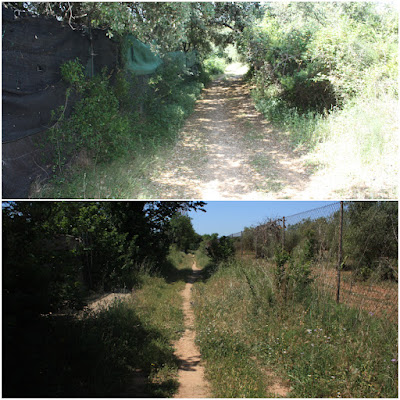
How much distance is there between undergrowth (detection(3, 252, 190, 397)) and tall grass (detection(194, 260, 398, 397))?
62cm

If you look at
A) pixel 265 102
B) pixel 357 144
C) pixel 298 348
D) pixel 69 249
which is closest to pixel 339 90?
pixel 357 144

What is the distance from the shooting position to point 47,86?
18.9 ft

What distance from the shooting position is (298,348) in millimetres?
3695

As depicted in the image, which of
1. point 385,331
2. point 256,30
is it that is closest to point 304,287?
point 385,331

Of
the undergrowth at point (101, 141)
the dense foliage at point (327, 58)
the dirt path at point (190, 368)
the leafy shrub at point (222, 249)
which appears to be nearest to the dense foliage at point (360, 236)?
the dirt path at point (190, 368)

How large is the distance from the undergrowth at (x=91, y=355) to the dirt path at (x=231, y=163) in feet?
8.25

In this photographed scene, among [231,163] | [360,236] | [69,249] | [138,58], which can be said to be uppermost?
[138,58]

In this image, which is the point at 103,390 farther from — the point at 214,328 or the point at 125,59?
the point at 125,59

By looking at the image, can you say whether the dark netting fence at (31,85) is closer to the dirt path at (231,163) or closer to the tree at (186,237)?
the dirt path at (231,163)

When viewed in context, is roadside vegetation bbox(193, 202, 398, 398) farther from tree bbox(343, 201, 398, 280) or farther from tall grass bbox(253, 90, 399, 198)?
tall grass bbox(253, 90, 399, 198)

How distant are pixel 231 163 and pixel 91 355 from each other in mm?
5137

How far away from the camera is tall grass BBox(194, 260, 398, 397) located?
311 centimetres

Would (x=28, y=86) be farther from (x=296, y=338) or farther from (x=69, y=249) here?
(x=296, y=338)

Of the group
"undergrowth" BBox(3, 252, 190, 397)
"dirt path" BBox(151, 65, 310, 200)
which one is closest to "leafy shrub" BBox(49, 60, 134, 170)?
"dirt path" BBox(151, 65, 310, 200)
